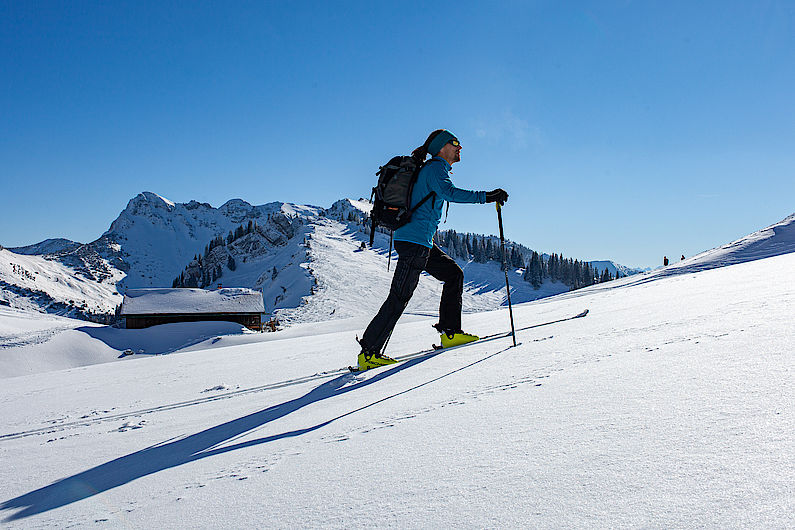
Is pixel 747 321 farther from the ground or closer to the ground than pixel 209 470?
farther from the ground

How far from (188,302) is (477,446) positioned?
43.6 m

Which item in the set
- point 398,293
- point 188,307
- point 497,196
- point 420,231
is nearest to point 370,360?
point 398,293

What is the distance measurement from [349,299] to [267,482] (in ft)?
210

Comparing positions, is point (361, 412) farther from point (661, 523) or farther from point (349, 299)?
point (349, 299)

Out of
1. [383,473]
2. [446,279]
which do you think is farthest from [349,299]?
[383,473]

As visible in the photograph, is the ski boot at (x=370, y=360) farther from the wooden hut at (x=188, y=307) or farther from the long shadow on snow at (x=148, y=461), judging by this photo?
the wooden hut at (x=188, y=307)

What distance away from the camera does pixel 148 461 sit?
89.7 inches

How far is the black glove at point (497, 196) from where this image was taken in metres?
4.93

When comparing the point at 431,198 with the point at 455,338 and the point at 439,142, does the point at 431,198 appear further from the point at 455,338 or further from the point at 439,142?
the point at 455,338

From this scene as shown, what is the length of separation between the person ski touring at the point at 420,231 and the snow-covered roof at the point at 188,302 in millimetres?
37428

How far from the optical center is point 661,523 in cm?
97

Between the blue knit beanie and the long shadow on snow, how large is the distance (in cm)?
324

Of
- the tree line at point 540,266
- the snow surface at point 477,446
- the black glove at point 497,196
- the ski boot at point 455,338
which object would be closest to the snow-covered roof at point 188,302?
the ski boot at point 455,338

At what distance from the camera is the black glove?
16.2 feet
